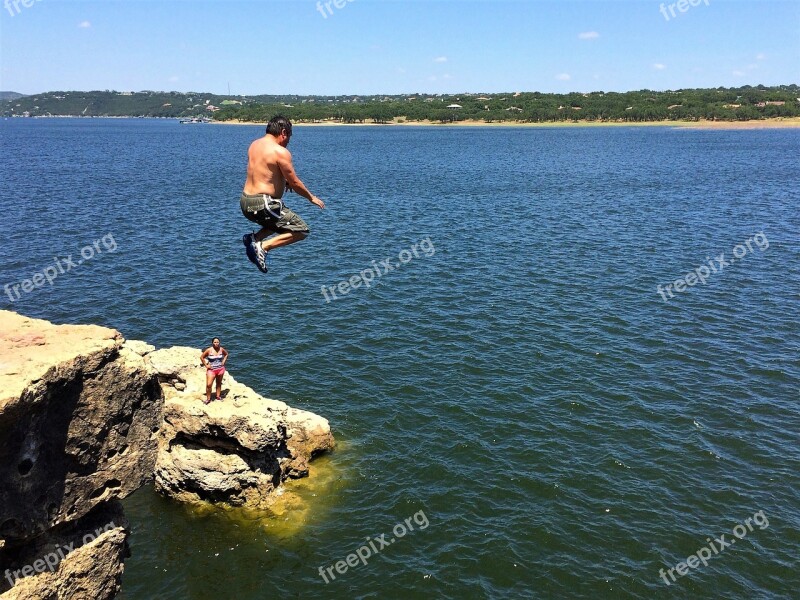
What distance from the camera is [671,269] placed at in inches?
1682

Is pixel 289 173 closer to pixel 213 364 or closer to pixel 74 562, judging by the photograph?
pixel 74 562

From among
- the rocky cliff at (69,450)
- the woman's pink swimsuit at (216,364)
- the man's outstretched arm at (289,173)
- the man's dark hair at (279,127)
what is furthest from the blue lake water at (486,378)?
the man's dark hair at (279,127)

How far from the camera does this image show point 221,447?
19.9 metres

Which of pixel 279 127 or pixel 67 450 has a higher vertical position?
pixel 279 127

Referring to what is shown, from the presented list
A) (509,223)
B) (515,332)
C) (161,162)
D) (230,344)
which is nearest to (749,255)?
(509,223)

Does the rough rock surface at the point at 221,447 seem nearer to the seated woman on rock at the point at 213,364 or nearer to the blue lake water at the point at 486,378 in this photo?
the seated woman on rock at the point at 213,364

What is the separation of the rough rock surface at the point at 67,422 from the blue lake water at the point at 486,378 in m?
5.87

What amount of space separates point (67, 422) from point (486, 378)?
19448mm

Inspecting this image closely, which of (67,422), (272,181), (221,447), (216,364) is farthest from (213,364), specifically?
(272,181)

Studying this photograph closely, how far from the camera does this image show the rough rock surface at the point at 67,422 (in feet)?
34.9

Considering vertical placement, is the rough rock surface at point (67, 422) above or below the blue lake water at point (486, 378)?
above

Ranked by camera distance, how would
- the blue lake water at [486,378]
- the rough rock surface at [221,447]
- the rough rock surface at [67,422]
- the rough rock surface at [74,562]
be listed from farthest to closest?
the rough rock surface at [221,447] < the blue lake water at [486,378] < the rough rock surface at [74,562] < the rough rock surface at [67,422]

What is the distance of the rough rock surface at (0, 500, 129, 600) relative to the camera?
1230cm

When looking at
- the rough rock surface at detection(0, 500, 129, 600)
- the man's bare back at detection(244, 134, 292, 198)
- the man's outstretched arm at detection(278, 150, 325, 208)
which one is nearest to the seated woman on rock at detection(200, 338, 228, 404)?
the rough rock surface at detection(0, 500, 129, 600)
